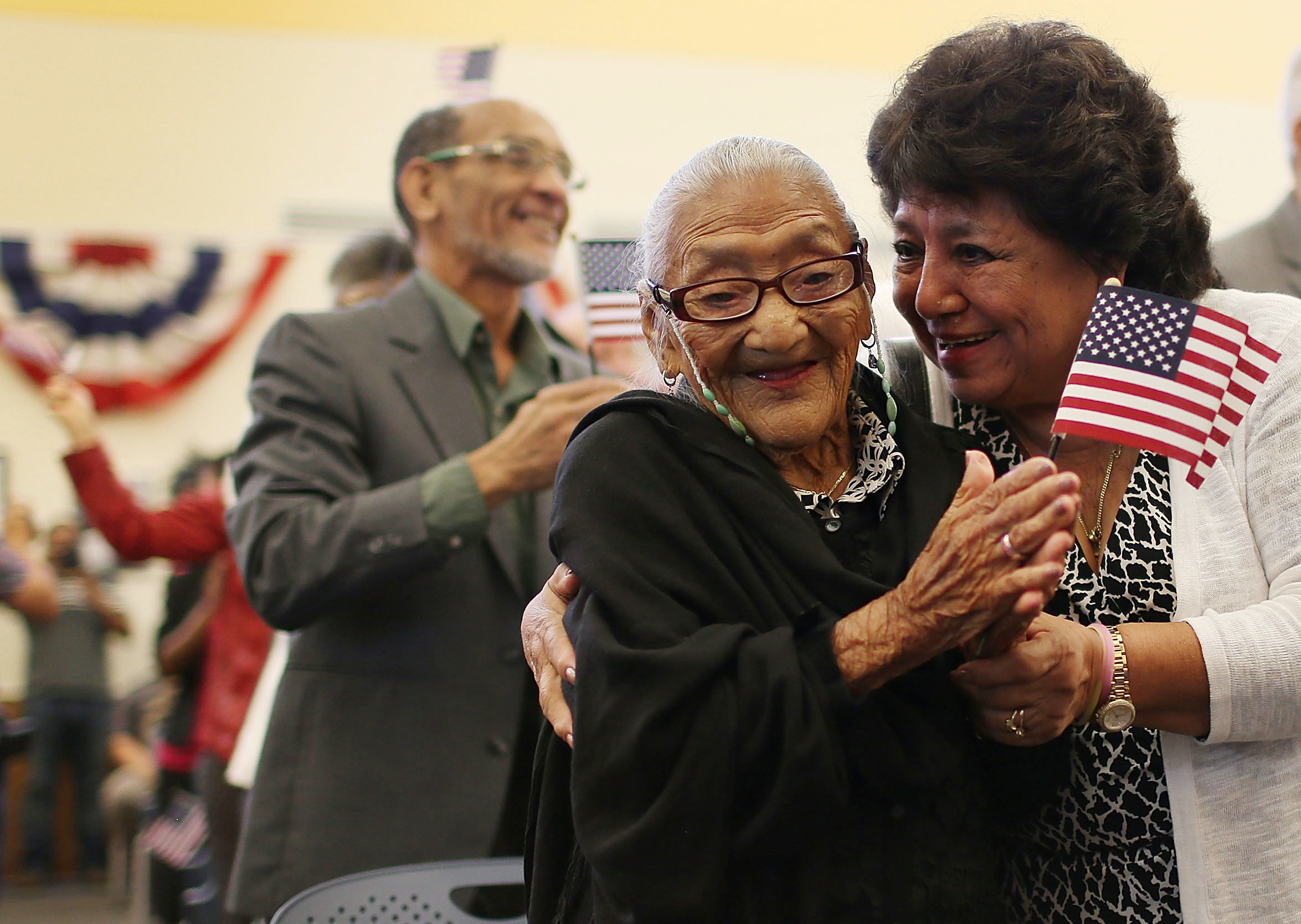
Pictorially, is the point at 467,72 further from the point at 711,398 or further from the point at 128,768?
the point at 128,768

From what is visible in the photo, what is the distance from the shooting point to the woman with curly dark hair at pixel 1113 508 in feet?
4.81

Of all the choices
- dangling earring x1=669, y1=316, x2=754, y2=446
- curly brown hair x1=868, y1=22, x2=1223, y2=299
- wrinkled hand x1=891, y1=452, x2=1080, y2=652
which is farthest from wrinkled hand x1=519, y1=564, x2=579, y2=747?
curly brown hair x1=868, y1=22, x2=1223, y2=299

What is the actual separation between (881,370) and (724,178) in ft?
1.39

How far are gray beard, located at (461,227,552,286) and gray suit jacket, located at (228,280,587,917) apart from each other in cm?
42

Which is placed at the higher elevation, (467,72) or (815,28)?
(815,28)

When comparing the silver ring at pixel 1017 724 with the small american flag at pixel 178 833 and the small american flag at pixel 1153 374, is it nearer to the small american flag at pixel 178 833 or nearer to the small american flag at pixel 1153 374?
the small american flag at pixel 1153 374

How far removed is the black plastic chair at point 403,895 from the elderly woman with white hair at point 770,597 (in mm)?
356

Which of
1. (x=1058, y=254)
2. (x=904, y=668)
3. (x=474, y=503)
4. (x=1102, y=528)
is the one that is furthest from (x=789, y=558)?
(x=474, y=503)

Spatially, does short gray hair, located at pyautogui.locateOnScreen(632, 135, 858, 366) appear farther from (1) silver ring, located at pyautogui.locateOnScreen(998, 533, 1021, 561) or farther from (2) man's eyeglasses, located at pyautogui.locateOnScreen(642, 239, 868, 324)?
(1) silver ring, located at pyautogui.locateOnScreen(998, 533, 1021, 561)

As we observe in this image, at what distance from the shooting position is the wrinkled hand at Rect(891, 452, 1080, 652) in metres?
1.20

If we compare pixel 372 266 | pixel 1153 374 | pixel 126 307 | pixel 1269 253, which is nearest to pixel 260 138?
pixel 126 307

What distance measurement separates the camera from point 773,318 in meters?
1.45

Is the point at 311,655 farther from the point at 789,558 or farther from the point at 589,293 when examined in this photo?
the point at 789,558

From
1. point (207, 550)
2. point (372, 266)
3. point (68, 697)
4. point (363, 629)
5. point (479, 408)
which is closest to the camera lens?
point (363, 629)
